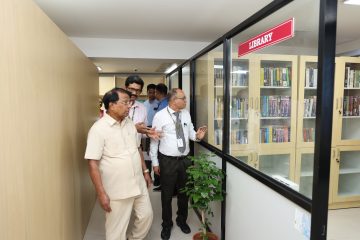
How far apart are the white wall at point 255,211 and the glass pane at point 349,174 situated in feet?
7.33

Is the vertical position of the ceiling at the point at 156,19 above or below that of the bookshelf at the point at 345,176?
above

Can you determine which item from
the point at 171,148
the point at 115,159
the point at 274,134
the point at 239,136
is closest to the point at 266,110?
the point at 274,134

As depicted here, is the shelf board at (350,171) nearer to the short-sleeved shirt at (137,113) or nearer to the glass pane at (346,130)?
the glass pane at (346,130)

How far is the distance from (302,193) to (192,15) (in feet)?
8.71

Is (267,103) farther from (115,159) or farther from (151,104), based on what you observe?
(151,104)

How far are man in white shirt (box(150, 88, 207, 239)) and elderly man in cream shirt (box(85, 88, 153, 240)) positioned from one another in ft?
1.41

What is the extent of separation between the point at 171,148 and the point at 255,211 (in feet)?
3.57

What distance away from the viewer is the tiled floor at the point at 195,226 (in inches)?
112

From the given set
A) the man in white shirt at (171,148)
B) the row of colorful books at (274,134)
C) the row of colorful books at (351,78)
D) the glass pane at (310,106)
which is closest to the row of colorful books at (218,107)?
the man in white shirt at (171,148)

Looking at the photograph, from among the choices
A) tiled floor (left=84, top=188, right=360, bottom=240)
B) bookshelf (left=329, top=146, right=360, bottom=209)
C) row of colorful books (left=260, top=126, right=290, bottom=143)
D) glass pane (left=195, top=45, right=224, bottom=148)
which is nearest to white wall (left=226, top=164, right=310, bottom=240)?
row of colorful books (left=260, top=126, right=290, bottom=143)

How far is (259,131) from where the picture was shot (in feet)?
7.38

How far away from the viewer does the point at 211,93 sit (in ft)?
9.61

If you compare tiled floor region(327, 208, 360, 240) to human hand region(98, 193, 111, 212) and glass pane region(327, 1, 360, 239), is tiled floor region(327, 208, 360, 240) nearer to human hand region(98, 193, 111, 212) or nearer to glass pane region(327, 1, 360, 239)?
glass pane region(327, 1, 360, 239)

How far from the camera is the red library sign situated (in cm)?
145
